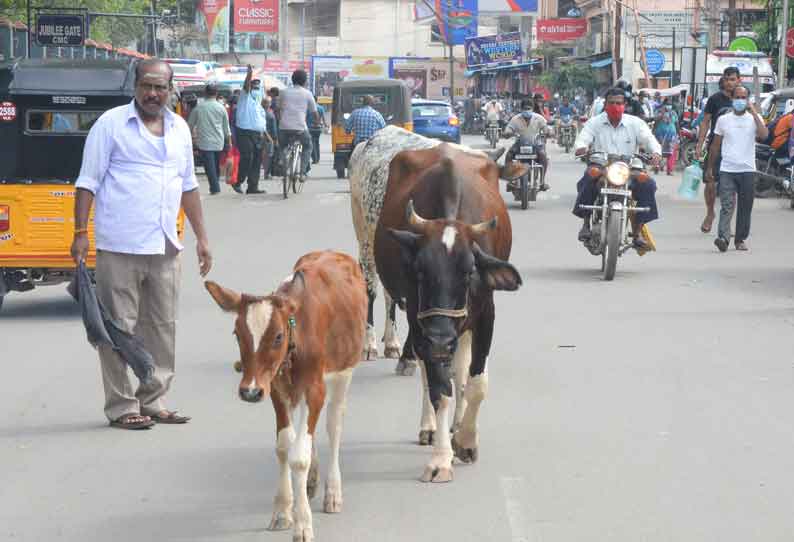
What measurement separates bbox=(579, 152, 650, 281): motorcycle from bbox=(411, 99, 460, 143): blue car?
82.9 feet

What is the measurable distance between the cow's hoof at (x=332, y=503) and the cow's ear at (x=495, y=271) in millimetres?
1199

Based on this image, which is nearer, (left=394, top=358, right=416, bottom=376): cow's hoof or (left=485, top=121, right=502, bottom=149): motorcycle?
(left=394, top=358, right=416, bottom=376): cow's hoof

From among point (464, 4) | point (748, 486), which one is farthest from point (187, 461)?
point (464, 4)

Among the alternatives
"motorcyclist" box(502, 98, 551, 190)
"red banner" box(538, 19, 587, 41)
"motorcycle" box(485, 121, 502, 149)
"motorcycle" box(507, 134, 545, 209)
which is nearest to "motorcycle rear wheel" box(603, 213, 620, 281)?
"motorcycle" box(507, 134, 545, 209)

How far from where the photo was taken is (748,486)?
6840mm

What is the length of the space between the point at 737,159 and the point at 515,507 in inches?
449

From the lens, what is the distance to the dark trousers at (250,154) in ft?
84.1

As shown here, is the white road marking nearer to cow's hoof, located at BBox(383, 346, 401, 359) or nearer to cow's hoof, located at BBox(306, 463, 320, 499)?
cow's hoof, located at BBox(306, 463, 320, 499)

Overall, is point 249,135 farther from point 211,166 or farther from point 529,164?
point 529,164

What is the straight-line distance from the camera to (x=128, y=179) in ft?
25.9

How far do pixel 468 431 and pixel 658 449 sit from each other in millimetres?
1048

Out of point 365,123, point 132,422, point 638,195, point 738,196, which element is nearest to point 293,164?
point 365,123

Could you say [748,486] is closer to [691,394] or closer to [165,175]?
[691,394]

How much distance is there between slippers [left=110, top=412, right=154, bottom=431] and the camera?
8094mm
